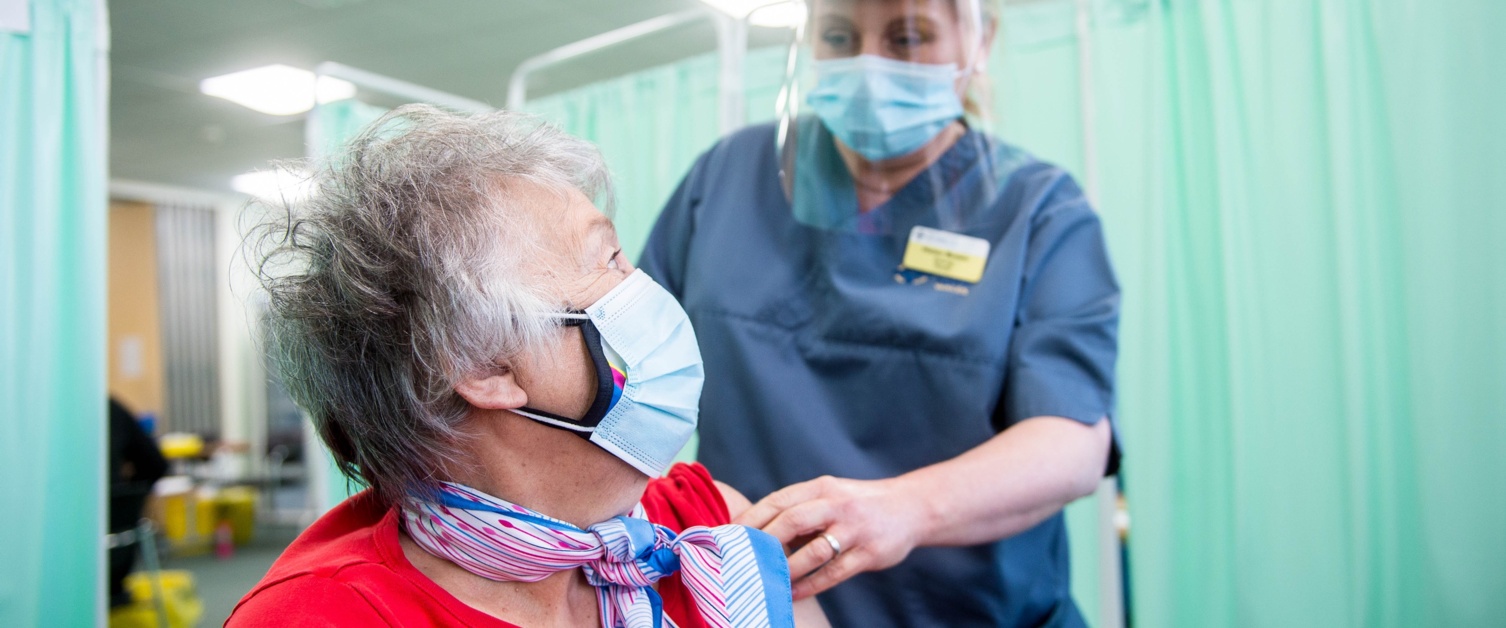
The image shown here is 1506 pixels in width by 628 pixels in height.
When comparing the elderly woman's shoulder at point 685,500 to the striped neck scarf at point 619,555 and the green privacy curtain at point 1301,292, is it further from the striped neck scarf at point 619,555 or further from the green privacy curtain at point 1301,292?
the green privacy curtain at point 1301,292

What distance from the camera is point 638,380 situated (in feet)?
2.78

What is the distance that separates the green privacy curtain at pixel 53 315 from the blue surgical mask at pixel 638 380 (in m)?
1.25

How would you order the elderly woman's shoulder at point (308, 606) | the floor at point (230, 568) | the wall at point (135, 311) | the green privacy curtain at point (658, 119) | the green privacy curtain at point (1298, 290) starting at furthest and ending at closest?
the wall at point (135, 311)
the floor at point (230, 568)
the green privacy curtain at point (658, 119)
the green privacy curtain at point (1298, 290)
the elderly woman's shoulder at point (308, 606)

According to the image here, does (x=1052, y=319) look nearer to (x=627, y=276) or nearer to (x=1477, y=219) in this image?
(x=627, y=276)

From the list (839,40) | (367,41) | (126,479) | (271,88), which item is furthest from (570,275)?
(271,88)

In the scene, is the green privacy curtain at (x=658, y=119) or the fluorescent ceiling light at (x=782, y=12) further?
the green privacy curtain at (x=658, y=119)

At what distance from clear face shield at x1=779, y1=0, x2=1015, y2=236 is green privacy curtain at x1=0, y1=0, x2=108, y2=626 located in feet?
4.11

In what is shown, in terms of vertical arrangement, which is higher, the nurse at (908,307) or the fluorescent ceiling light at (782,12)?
the fluorescent ceiling light at (782,12)

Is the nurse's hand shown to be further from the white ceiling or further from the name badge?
the white ceiling

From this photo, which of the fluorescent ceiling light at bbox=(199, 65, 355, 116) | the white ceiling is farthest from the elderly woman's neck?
the fluorescent ceiling light at bbox=(199, 65, 355, 116)

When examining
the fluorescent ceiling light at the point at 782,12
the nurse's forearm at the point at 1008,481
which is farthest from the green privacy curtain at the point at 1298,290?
the nurse's forearm at the point at 1008,481

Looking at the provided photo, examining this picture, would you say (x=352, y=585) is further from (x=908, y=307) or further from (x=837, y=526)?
(x=908, y=307)

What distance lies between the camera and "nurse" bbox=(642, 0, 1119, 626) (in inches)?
44.6

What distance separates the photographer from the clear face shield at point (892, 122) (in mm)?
1255
